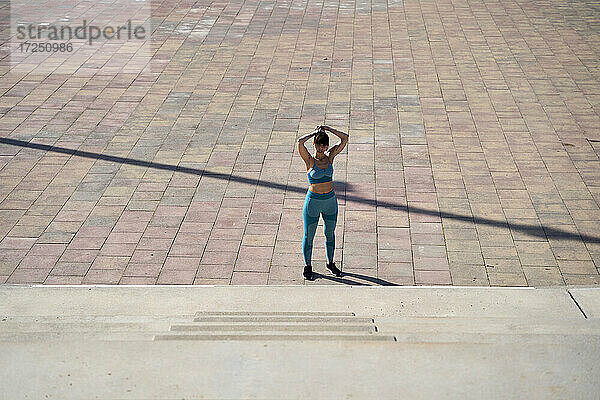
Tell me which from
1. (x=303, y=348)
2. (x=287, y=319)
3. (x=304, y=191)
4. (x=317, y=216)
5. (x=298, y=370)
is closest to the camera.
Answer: (x=298, y=370)

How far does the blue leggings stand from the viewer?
683cm

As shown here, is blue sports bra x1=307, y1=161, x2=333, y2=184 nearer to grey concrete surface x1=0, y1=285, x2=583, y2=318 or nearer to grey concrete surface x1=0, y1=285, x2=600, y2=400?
grey concrete surface x1=0, y1=285, x2=583, y2=318

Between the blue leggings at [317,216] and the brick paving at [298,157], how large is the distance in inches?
12.7

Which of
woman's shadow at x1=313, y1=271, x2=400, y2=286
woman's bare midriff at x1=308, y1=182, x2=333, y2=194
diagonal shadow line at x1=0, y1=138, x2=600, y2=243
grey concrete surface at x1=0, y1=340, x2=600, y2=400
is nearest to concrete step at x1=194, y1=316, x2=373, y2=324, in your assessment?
grey concrete surface at x1=0, y1=340, x2=600, y2=400

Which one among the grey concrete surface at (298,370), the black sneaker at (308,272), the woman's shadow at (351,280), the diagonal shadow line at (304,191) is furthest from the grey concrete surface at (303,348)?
the diagonal shadow line at (304,191)

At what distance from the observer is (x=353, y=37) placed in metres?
15.0

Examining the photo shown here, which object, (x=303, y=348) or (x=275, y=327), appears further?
(x=275, y=327)

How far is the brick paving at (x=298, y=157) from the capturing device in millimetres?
7414

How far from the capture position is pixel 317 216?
692cm

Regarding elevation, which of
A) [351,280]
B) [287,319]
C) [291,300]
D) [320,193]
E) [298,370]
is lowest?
[351,280]

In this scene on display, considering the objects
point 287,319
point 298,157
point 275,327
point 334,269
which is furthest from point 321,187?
point 298,157

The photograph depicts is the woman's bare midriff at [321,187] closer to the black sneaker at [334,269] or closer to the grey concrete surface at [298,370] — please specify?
the black sneaker at [334,269]

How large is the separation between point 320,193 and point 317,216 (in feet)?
0.82

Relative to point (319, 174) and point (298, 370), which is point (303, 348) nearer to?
point (298, 370)
